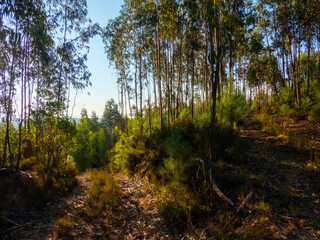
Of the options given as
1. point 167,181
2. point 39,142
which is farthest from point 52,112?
point 167,181

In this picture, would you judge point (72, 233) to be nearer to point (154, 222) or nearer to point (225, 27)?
point (154, 222)

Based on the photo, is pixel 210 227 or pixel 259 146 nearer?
pixel 210 227

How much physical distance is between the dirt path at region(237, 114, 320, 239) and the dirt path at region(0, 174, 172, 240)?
6.82 ft

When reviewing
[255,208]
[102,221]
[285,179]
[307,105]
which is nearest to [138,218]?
[102,221]

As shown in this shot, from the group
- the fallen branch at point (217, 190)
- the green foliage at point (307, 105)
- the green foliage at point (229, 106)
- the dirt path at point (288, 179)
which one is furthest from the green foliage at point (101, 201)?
the green foliage at point (307, 105)

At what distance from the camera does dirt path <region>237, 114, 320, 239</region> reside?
2785mm

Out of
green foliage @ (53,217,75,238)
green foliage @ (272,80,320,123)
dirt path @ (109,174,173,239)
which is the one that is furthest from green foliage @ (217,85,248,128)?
green foliage @ (53,217,75,238)

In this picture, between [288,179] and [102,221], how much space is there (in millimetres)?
4495

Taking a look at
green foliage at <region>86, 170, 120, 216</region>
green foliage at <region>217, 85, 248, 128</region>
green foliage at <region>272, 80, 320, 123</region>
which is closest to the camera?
green foliage at <region>86, 170, 120, 216</region>

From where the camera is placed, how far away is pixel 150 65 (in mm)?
16203

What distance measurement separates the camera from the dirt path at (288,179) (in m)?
2.79

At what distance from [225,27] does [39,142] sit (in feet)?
22.2

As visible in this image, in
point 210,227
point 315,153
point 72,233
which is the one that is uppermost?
point 315,153

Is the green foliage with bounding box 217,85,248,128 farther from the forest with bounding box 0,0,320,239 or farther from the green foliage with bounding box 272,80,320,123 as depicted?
the green foliage with bounding box 272,80,320,123
